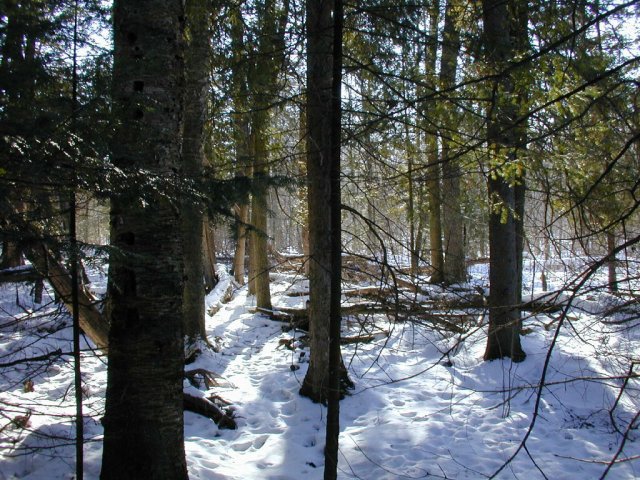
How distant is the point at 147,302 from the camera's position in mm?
3504

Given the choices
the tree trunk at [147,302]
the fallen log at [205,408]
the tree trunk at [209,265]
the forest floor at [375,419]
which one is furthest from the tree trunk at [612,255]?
the tree trunk at [209,265]

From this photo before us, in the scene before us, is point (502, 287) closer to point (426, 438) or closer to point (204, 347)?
point (426, 438)

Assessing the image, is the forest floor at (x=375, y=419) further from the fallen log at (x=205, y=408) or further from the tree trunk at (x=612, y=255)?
the tree trunk at (x=612, y=255)

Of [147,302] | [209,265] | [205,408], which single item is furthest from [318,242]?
[209,265]

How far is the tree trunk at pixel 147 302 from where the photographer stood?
11.4ft

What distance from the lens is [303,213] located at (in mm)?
14203

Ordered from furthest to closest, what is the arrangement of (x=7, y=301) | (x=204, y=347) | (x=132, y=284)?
(x=7, y=301) < (x=204, y=347) < (x=132, y=284)

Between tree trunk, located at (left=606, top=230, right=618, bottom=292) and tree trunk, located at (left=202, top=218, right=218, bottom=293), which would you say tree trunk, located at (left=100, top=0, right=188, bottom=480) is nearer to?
tree trunk, located at (left=606, top=230, right=618, bottom=292)

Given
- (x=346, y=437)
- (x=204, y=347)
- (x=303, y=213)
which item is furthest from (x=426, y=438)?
(x=303, y=213)

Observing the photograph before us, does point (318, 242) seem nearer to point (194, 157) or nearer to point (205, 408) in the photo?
point (205, 408)

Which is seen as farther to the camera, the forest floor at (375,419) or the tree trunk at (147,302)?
→ the forest floor at (375,419)

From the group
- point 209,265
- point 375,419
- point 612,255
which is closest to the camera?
point 612,255

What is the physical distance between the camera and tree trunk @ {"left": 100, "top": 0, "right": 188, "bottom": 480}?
3.47 metres

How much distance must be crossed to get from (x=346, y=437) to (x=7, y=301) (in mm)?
8938
